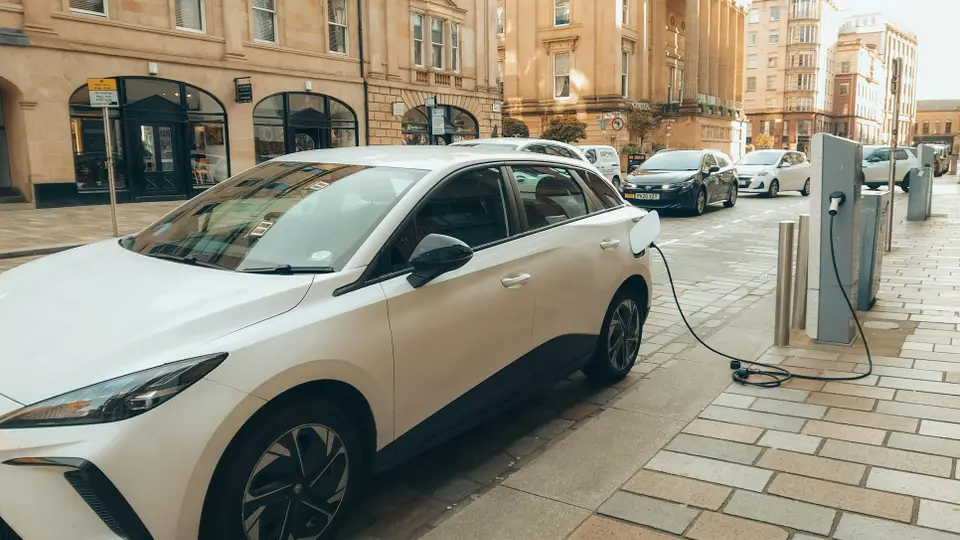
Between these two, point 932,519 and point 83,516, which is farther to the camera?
point 932,519

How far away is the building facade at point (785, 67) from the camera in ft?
317

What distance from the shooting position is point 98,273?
10.8 feet

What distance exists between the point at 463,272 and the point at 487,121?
3347 centimetres

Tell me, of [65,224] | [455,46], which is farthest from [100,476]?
[455,46]

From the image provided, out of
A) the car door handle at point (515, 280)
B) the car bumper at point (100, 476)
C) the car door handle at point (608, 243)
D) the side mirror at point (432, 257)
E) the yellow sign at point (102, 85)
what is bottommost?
the car bumper at point (100, 476)

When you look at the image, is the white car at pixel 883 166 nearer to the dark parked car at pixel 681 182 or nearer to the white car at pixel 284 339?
the dark parked car at pixel 681 182

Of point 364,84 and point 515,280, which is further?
point 364,84

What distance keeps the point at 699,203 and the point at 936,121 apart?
7035 inches

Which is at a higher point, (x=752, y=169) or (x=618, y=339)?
(x=752, y=169)

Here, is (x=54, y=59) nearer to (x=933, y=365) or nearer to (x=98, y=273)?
(x=98, y=273)

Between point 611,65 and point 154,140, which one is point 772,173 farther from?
point 611,65

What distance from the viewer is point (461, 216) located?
12.6ft

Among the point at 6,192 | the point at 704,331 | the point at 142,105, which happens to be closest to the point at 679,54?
the point at 142,105

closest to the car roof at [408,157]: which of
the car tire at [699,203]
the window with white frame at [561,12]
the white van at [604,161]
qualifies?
the car tire at [699,203]
